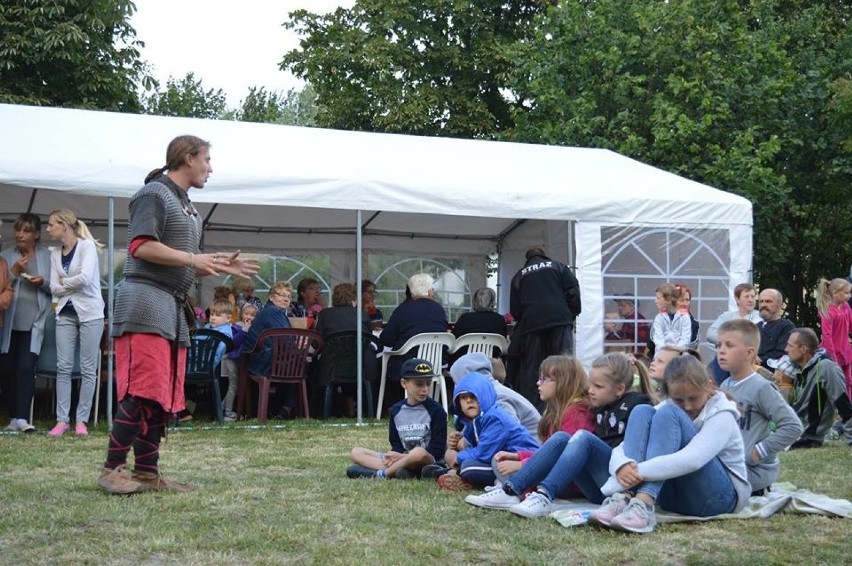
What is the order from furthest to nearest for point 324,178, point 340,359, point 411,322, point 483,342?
point 483,342
point 340,359
point 411,322
point 324,178

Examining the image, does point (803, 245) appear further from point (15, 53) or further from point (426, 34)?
point (15, 53)

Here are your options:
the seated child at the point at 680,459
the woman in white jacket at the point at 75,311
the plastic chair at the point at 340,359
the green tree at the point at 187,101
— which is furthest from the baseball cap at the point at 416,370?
the green tree at the point at 187,101

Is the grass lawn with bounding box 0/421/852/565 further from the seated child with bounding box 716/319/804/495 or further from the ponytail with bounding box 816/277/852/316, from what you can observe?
the ponytail with bounding box 816/277/852/316

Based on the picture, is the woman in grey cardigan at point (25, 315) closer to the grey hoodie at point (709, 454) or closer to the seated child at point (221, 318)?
the seated child at point (221, 318)

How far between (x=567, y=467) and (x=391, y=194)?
525 cm

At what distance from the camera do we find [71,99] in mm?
22328

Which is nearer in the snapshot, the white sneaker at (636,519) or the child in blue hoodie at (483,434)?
the white sneaker at (636,519)

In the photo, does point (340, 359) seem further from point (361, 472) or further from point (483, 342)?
point (361, 472)

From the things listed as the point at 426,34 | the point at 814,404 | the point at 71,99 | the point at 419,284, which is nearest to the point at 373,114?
the point at 426,34

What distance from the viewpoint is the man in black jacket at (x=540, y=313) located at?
10016mm

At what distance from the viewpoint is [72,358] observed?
8727 millimetres

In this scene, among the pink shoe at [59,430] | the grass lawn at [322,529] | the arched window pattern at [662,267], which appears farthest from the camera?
the arched window pattern at [662,267]

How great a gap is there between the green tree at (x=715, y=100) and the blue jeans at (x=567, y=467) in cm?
1428

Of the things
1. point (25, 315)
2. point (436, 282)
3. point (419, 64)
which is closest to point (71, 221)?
point (25, 315)
